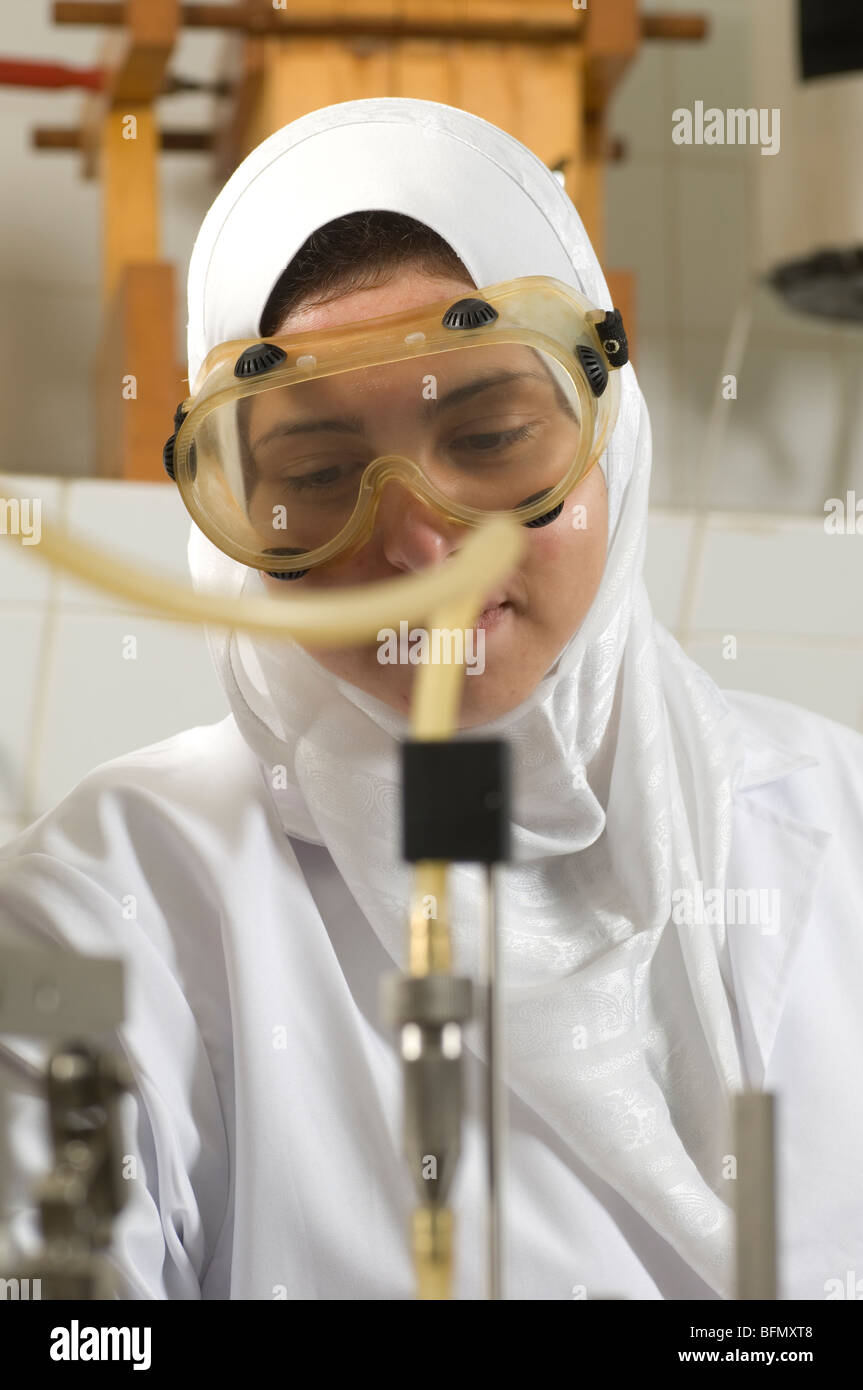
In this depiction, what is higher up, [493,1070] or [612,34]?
[612,34]

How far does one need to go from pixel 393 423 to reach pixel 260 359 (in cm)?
9

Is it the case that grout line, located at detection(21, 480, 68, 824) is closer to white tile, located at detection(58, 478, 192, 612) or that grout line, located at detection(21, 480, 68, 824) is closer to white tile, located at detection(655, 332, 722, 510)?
white tile, located at detection(58, 478, 192, 612)

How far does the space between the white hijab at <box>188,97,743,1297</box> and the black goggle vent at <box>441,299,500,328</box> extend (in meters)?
0.11

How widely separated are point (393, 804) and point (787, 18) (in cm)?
123

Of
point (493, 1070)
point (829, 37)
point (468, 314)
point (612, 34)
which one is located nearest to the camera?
point (493, 1070)

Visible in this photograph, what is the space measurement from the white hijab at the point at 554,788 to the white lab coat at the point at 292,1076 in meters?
0.03

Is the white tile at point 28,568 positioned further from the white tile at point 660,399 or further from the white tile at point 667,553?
the white tile at point 660,399

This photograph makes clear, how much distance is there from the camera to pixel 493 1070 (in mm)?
404

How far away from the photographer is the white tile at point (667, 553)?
1941mm

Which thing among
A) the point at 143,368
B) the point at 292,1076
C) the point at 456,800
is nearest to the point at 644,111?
the point at 143,368

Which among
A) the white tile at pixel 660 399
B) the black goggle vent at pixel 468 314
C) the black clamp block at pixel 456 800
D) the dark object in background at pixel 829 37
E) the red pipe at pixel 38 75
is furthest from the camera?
the white tile at pixel 660 399

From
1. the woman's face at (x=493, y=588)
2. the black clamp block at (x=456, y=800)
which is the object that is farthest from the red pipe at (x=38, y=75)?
the black clamp block at (x=456, y=800)

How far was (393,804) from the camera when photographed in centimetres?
98

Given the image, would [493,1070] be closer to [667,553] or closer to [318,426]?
[318,426]
